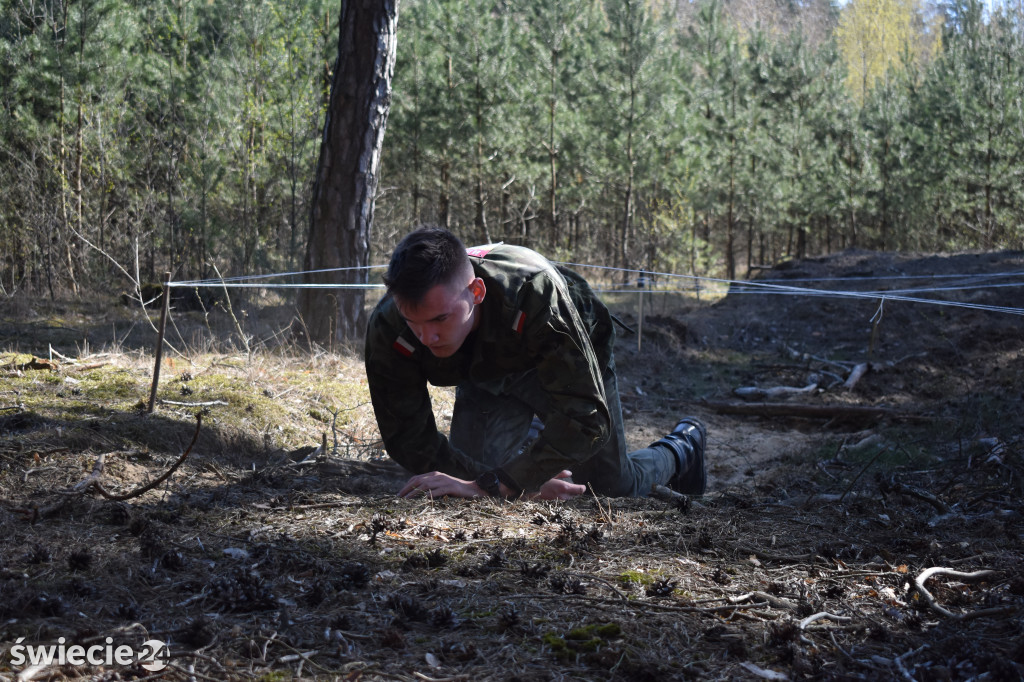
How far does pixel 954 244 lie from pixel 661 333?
19.4m

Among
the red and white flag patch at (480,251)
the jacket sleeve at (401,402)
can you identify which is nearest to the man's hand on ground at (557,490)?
the jacket sleeve at (401,402)

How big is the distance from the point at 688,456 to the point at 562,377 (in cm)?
181

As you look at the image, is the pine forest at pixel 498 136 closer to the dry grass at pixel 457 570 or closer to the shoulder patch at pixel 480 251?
the dry grass at pixel 457 570

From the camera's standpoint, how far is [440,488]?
11.1 feet

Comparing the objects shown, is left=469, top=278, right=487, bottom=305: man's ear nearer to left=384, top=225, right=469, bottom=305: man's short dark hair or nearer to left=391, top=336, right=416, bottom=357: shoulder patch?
left=384, top=225, right=469, bottom=305: man's short dark hair

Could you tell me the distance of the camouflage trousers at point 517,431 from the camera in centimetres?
386

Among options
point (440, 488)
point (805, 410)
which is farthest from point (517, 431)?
point (805, 410)

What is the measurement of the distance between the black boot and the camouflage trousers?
55cm

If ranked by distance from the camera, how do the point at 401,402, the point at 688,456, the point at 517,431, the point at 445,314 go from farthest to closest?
the point at 688,456, the point at 517,431, the point at 401,402, the point at 445,314

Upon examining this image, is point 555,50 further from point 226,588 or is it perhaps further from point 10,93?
point 226,588

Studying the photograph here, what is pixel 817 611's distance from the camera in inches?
Result: 89.3

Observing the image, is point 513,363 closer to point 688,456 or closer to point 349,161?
point 688,456

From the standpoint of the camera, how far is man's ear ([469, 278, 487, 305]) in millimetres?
3141

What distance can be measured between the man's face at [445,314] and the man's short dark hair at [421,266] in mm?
34
